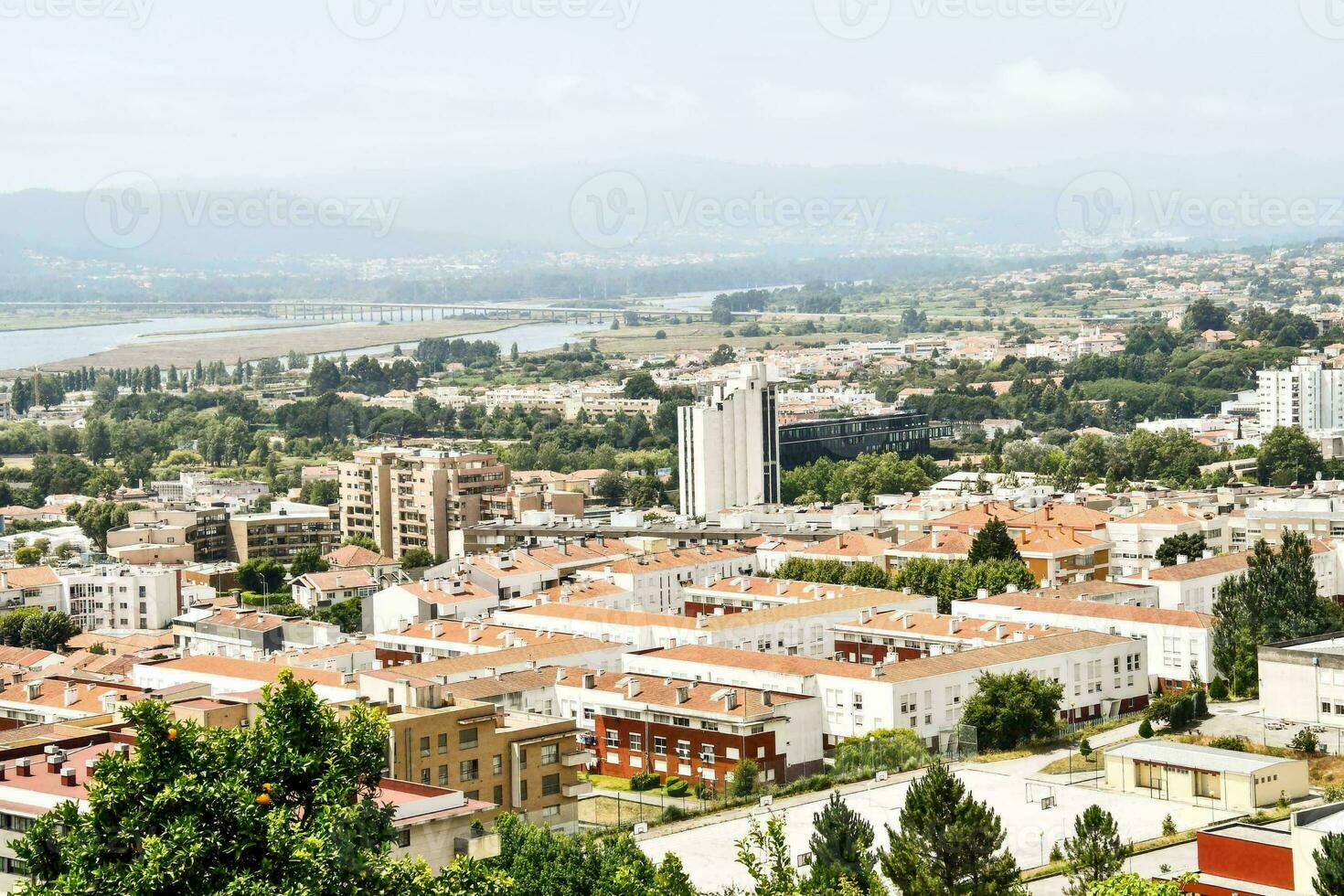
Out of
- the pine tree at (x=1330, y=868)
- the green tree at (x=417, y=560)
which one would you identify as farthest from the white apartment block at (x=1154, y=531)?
the pine tree at (x=1330, y=868)

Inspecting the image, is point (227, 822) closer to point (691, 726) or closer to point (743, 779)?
point (743, 779)

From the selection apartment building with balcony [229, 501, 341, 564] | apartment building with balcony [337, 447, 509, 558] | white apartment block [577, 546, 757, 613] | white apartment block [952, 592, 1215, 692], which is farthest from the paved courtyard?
apartment building with balcony [229, 501, 341, 564]

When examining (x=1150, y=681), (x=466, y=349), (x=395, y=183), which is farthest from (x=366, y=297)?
(x=1150, y=681)

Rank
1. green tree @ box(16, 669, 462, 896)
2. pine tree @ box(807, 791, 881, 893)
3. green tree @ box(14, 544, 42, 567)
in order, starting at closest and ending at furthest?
green tree @ box(16, 669, 462, 896)
pine tree @ box(807, 791, 881, 893)
green tree @ box(14, 544, 42, 567)

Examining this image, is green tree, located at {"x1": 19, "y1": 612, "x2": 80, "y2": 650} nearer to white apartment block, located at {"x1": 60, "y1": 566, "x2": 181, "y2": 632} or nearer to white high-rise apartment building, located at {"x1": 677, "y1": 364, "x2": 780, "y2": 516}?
white apartment block, located at {"x1": 60, "y1": 566, "x2": 181, "y2": 632}

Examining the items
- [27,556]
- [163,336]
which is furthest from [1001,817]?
[163,336]

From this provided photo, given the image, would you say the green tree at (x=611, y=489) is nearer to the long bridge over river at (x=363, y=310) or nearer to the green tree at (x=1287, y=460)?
the green tree at (x=1287, y=460)
